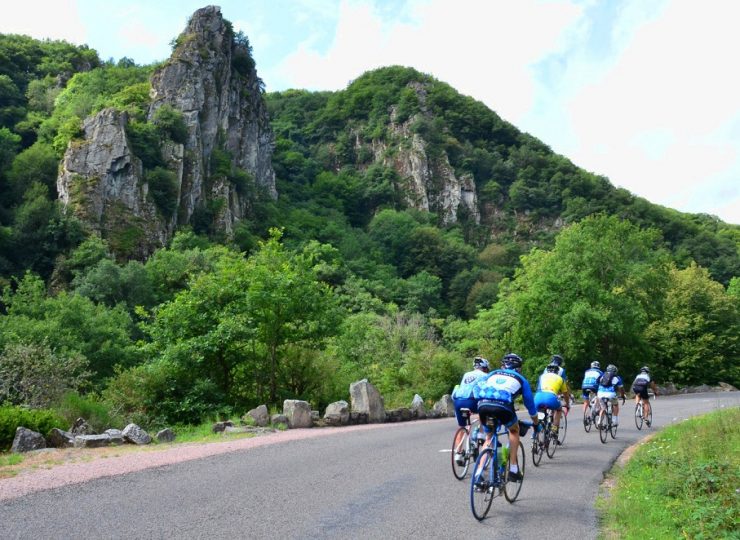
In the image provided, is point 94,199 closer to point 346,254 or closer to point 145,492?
point 346,254

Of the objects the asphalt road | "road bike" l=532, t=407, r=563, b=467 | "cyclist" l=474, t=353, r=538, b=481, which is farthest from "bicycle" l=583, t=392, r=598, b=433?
"cyclist" l=474, t=353, r=538, b=481

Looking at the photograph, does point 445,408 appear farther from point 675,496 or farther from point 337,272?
point 337,272

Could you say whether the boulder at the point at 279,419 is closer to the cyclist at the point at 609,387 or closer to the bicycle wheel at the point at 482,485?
the cyclist at the point at 609,387

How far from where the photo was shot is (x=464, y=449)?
8891 millimetres

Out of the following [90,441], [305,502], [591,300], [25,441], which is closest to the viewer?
[305,502]

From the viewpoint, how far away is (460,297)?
89500 mm

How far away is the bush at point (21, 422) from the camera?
1138cm

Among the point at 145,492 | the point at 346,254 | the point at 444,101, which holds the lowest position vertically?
the point at 145,492

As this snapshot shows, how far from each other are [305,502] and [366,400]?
10657 millimetres

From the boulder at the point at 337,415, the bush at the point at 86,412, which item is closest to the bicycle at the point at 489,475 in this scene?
the boulder at the point at 337,415

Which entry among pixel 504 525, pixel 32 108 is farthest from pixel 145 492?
pixel 32 108

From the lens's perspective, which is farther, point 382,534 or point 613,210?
point 613,210

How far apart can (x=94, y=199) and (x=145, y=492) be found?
61.0m

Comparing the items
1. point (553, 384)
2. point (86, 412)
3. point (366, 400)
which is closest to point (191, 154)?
point (366, 400)
